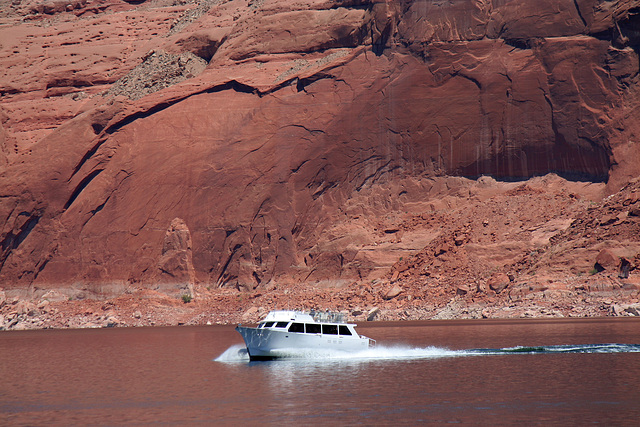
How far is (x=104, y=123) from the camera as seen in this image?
3487 inches

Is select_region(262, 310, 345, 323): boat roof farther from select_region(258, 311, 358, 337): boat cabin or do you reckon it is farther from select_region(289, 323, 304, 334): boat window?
select_region(289, 323, 304, 334): boat window

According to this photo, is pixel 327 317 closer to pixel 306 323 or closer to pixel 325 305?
pixel 306 323

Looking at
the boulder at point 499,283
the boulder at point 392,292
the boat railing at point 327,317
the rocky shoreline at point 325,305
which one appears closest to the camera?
the boat railing at point 327,317

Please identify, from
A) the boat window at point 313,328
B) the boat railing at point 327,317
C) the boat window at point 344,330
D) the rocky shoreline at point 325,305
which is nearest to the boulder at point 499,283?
the rocky shoreline at point 325,305

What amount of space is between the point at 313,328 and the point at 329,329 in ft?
3.00

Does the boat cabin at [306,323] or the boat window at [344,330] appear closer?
the boat cabin at [306,323]

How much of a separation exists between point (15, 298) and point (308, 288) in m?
28.7

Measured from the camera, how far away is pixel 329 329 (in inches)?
1662

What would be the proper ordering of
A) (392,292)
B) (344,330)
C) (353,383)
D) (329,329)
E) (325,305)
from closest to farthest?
1. (353,383)
2. (329,329)
3. (344,330)
4. (392,292)
5. (325,305)

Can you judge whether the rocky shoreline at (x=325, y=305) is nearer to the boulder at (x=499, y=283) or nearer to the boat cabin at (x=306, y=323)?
the boulder at (x=499, y=283)

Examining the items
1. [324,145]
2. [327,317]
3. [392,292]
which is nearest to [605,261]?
[392,292]

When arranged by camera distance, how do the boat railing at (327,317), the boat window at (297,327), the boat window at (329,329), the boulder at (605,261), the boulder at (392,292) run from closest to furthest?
the boat window at (297,327)
the boat window at (329,329)
the boat railing at (327,317)
the boulder at (605,261)
the boulder at (392,292)

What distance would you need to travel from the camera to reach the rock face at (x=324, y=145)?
270ft

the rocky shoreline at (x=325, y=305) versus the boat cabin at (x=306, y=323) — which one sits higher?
the boat cabin at (x=306, y=323)
